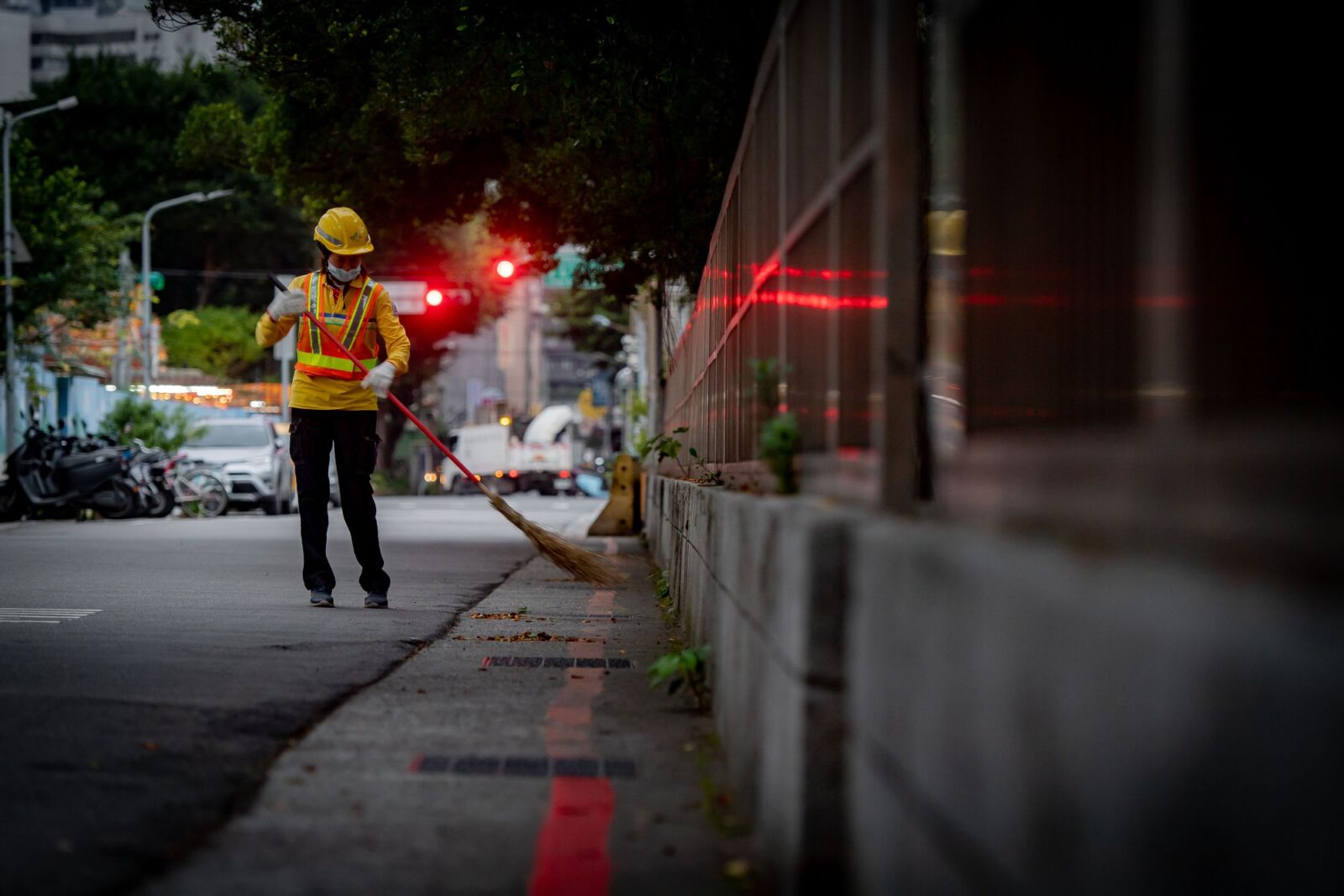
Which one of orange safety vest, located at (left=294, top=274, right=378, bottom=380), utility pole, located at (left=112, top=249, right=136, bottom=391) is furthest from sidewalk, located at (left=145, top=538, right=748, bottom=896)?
utility pole, located at (left=112, top=249, right=136, bottom=391)

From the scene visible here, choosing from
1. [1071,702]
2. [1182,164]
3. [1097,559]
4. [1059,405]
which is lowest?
[1071,702]

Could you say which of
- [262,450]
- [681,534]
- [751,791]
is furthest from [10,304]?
[751,791]

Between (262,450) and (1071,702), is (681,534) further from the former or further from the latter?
(262,450)

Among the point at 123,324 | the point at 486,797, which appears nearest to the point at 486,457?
the point at 123,324

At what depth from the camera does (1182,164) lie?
6.02 ft

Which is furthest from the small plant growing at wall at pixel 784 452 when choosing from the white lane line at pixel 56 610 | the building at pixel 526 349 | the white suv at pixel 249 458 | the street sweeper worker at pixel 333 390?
the building at pixel 526 349

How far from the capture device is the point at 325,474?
340 inches

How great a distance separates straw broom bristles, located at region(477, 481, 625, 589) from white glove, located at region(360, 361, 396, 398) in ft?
4.93

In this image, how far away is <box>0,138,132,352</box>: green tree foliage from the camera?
93.6 ft

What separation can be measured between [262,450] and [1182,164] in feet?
86.3

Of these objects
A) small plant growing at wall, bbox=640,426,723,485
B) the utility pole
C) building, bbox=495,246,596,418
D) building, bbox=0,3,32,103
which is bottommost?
small plant growing at wall, bbox=640,426,723,485

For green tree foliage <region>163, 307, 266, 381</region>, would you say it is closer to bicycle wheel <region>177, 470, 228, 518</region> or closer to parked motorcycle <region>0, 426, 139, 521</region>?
bicycle wheel <region>177, 470, 228, 518</region>

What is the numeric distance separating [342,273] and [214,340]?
4676 centimetres

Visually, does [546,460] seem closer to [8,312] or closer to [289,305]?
[8,312]
